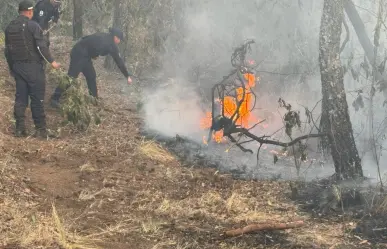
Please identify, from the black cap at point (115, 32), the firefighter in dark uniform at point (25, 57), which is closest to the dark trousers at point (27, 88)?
the firefighter in dark uniform at point (25, 57)

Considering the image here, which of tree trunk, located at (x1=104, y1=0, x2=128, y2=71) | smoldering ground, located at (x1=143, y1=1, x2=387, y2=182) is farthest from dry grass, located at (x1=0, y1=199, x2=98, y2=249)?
tree trunk, located at (x1=104, y1=0, x2=128, y2=71)

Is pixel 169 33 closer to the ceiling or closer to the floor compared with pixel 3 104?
closer to the ceiling

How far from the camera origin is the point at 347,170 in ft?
18.8

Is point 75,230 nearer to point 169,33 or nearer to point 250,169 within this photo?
point 250,169

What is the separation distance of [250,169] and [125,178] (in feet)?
6.46

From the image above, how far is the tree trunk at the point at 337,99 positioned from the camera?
18.8 ft

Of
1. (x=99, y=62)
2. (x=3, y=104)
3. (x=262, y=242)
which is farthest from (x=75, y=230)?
(x=99, y=62)

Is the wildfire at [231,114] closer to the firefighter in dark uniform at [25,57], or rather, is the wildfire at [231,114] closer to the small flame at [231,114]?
the small flame at [231,114]

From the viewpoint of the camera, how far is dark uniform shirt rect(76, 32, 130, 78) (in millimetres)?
8031

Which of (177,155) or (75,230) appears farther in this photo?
(177,155)

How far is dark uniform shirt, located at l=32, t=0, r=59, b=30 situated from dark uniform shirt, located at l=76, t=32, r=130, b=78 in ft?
3.93

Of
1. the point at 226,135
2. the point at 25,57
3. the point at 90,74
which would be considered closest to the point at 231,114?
the point at 226,135

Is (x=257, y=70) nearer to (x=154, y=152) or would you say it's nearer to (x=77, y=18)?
(x=154, y=152)

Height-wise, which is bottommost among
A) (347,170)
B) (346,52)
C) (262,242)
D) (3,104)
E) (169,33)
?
(262,242)
